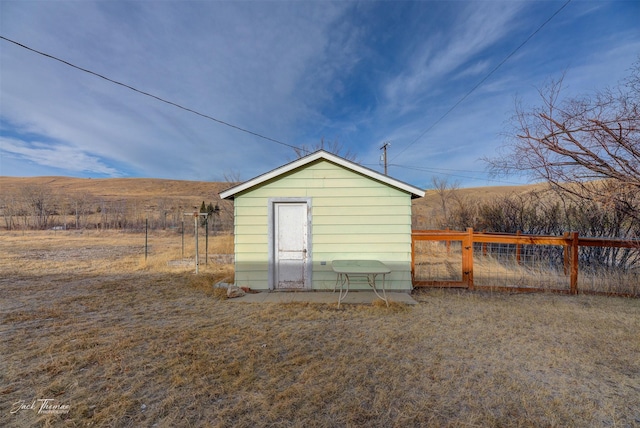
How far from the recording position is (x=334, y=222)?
5.77 meters

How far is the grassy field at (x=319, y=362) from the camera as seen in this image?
7.28 feet

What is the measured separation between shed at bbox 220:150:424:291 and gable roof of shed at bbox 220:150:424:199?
0.02 m

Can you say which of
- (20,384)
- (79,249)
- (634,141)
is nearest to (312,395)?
(20,384)

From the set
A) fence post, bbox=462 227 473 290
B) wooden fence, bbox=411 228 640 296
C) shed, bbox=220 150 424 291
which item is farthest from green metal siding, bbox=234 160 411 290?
fence post, bbox=462 227 473 290

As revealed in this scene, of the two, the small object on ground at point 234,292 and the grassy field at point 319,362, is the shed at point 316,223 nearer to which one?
the small object on ground at point 234,292

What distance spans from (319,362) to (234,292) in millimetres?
3069

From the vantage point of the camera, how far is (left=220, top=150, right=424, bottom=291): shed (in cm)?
570

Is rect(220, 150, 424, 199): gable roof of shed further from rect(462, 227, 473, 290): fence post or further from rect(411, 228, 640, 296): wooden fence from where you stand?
rect(462, 227, 473, 290): fence post

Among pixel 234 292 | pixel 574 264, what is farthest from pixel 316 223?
pixel 574 264

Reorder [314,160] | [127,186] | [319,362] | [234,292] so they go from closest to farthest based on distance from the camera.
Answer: [319,362] < [234,292] < [314,160] < [127,186]

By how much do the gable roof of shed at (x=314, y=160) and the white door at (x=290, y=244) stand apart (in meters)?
0.67

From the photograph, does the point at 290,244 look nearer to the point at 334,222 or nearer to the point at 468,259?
the point at 334,222

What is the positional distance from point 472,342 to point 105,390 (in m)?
4.11

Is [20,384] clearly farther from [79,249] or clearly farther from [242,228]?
[79,249]
